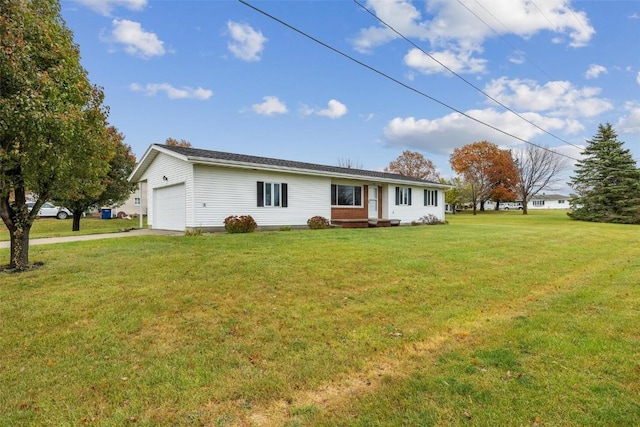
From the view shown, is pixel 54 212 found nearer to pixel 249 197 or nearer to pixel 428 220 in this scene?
pixel 249 197

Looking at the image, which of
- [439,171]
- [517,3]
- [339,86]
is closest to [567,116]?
[517,3]

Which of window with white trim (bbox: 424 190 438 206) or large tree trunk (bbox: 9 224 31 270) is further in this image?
window with white trim (bbox: 424 190 438 206)

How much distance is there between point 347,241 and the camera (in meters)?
11.5

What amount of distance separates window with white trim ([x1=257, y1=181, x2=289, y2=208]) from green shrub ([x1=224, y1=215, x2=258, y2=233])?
149 cm

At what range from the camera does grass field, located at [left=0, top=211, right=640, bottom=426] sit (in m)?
2.78

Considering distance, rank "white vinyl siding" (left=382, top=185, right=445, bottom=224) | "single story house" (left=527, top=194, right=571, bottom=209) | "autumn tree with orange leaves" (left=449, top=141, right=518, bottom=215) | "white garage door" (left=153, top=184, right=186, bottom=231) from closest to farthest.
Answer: "white garage door" (left=153, top=184, right=186, bottom=231) → "white vinyl siding" (left=382, top=185, right=445, bottom=224) → "autumn tree with orange leaves" (left=449, top=141, right=518, bottom=215) → "single story house" (left=527, top=194, right=571, bottom=209)

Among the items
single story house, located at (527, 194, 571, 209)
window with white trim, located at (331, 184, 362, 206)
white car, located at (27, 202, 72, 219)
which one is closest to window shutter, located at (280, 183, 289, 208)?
window with white trim, located at (331, 184, 362, 206)

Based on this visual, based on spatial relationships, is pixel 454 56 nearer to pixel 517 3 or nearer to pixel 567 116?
pixel 517 3

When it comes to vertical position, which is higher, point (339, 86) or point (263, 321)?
point (339, 86)

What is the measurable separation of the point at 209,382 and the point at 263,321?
58.7 inches

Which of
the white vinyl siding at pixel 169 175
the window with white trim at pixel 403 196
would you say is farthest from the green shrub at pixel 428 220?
the white vinyl siding at pixel 169 175

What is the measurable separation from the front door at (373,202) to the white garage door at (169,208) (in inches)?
435

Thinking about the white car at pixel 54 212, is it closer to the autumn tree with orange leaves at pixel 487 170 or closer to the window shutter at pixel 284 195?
the window shutter at pixel 284 195

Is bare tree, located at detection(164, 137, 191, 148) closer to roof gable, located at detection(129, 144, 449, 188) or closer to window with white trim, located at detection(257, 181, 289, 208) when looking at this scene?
roof gable, located at detection(129, 144, 449, 188)
